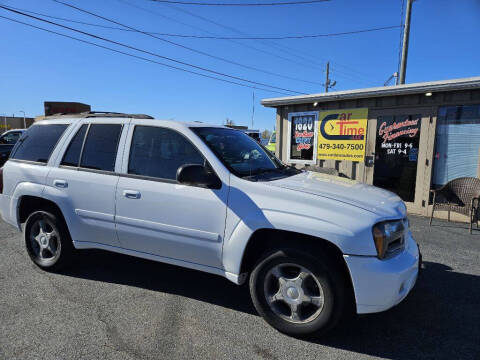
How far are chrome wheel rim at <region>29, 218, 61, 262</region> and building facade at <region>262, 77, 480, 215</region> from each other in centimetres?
694

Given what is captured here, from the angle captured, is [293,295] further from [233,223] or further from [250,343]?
[233,223]

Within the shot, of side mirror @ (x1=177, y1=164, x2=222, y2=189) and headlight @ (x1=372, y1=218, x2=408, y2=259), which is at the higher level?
side mirror @ (x1=177, y1=164, x2=222, y2=189)

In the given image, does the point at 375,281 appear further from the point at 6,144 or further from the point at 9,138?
the point at 9,138

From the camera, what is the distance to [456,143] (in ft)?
23.2

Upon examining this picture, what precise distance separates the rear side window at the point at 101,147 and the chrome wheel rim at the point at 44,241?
0.94 m

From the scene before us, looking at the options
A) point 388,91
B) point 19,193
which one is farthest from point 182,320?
point 388,91

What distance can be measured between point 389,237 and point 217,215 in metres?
1.40

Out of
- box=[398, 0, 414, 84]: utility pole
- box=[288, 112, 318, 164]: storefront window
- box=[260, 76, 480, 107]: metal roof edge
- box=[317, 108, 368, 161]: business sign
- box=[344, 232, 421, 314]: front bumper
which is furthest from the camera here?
box=[398, 0, 414, 84]: utility pole

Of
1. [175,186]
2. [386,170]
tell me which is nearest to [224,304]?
[175,186]

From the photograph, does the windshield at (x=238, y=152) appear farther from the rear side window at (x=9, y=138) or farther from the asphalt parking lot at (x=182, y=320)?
the rear side window at (x=9, y=138)

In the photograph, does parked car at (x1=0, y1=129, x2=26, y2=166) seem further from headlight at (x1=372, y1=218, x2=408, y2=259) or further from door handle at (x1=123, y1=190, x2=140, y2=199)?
headlight at (x1=372, y1=218, x2=408, y2=259)

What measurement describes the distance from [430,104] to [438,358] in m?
6.23

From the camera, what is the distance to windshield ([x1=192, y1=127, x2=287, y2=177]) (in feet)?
10.2

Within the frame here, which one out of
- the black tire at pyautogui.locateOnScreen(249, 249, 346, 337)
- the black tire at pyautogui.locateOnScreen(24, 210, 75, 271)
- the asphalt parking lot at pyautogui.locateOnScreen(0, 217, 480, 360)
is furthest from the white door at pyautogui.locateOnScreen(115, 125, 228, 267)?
the black tire at pyautogui.locateOnScreen(24, 210, 75, 271)
